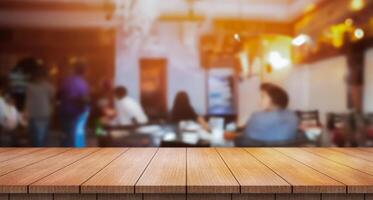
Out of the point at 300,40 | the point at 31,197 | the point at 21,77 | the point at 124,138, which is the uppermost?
the point at 300,40

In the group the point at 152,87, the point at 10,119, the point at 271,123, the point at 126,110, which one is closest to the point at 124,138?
the point at 126,110

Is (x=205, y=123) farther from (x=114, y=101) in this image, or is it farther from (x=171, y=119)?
(x=114, y=101)

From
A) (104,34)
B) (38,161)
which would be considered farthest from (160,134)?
(38,161)

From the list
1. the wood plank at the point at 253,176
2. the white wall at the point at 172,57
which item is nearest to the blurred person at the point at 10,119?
the white wall at the point at 172,57

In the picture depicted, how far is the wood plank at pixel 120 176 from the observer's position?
1105mm

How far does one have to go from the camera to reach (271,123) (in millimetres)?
3504

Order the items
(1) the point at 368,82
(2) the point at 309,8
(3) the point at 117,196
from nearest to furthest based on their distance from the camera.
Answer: (3) the point at 117,196
(1) the point at 368,82
(2) the point at 309,8

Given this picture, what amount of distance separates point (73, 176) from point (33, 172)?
6.6 inches

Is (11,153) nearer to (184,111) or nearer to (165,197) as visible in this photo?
(165,197)

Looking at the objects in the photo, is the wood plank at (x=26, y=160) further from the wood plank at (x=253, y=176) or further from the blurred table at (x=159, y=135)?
the blurred table at (x=159, y=135)

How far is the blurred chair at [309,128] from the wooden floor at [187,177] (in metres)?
1.88

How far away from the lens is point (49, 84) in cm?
356

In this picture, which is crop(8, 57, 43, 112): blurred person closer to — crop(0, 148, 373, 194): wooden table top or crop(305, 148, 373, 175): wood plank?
crop(0, 148, 373, 194): wooden table top

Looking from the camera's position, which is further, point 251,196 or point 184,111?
point 184,111
